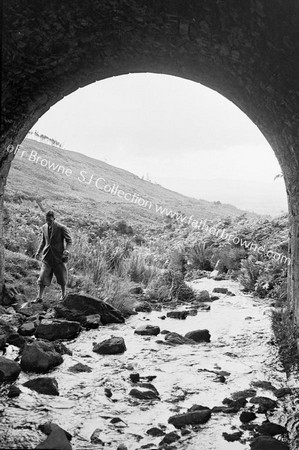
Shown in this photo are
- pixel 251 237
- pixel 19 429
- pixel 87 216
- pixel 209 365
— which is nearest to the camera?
pixel 19 429

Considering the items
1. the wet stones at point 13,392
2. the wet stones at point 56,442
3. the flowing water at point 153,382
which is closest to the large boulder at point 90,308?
the flowing water at point 153,382

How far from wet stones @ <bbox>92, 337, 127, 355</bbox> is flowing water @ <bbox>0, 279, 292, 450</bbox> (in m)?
0.09

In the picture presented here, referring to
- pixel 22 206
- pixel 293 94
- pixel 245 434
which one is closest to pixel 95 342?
pixel 245 434

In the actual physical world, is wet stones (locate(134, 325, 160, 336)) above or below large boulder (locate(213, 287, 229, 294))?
below

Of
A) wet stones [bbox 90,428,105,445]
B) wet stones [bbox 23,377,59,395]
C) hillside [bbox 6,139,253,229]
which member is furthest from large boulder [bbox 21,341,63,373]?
hillside [bbox 6,139,253,229]

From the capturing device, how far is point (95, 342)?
20.9 ft

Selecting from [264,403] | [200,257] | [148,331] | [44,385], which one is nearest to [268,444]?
[264,403]

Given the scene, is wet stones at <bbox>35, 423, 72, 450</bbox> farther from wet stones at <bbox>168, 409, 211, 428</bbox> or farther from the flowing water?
wet stones at <bbox>168, 409, 211, 428</bbox>

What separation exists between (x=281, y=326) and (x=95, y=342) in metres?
2.63

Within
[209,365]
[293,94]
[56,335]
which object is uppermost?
[293,94]

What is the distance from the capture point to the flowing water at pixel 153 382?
360cm

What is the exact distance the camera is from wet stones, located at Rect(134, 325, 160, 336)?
22.8ft

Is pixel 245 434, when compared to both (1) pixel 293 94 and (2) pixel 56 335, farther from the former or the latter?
(2) pixel 56 335

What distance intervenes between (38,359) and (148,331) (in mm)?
2262
